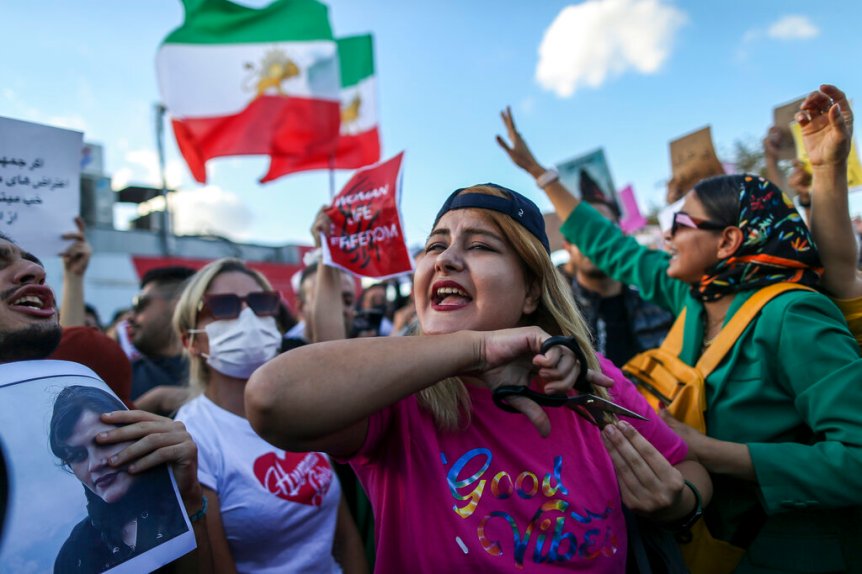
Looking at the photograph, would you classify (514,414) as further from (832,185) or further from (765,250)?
(832,185)

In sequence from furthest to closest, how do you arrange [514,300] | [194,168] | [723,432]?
1. [194,168]
2. [723,432]
3. [514,300]

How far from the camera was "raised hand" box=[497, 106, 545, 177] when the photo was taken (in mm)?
3441

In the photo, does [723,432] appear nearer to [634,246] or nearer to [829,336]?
[829,336]

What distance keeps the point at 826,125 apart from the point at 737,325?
941 millimetres

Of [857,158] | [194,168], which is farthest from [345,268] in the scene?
[194,168]

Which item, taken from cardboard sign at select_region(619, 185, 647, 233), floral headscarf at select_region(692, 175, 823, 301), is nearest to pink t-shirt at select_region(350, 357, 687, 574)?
floral headscarf at select_region(692, 175, 823, 301)

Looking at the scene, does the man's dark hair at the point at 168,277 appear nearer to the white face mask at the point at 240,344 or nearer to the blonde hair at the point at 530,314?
the white face mask at the point at 240,344

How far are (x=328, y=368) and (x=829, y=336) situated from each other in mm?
1853

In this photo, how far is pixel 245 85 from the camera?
6.63 meters

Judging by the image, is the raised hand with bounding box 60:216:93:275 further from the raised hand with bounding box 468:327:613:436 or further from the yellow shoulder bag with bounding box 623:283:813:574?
the yellow shoulder bag with bounding box 623:283:813:574

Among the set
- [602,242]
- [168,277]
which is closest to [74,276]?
[168,277]

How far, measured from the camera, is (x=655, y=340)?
415 cm

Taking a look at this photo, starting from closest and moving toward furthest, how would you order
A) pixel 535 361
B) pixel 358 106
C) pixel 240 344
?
pixel 535 361 → pixel 240 344 → pixel 358 106

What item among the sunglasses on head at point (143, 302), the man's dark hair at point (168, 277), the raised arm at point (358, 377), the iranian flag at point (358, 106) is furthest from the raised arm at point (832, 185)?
the iranian flag at point (358, 106)
